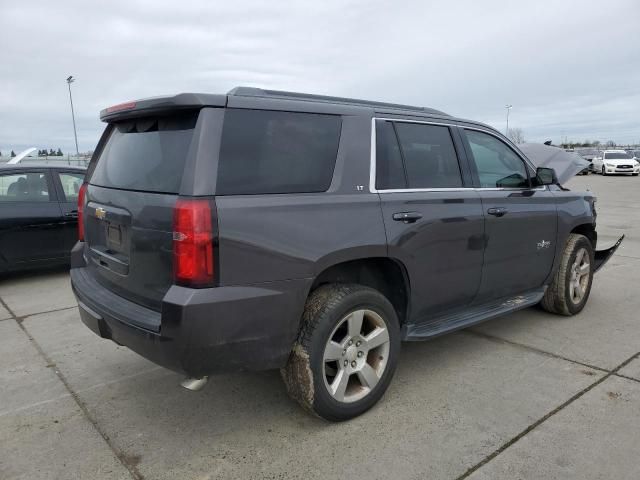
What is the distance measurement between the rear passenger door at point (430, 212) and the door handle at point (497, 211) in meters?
0.13

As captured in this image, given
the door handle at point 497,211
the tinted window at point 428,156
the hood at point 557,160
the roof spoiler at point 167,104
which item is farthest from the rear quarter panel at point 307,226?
the hood at point 557,160

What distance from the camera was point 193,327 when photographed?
2.47 meters

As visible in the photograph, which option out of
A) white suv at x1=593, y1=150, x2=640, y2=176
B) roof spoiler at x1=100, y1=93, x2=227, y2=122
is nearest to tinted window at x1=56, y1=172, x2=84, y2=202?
roof spoiler at x1=100, y1=93, x2=227, y2=122

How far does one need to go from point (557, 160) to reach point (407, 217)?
3.40m

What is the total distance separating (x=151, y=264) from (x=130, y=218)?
0.32 meters

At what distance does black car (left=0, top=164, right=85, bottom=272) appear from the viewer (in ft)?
20.9

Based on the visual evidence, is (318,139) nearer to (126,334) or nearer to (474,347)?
(126,334)

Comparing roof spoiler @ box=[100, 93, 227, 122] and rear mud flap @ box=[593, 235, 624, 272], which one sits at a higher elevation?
roof spoiler @ box=[100, 93, 227, 122]

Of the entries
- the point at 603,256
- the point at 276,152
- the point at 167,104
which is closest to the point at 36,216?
the point at 167,104

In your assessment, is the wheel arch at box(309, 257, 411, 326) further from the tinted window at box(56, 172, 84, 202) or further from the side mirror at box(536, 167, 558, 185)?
the tinted window at box(56, 172, 84, 202)

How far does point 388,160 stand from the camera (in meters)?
3.33

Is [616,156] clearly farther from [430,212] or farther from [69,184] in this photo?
[430,212]

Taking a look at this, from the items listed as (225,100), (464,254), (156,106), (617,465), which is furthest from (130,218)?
(617,465)

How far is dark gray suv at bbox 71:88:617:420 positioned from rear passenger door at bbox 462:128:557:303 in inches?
1.0
